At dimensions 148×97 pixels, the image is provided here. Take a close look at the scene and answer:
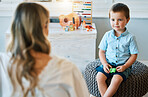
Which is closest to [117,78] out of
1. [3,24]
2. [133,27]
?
[133,27]

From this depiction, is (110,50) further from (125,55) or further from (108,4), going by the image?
(108,4)

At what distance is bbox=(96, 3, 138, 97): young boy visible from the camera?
1.94 meters

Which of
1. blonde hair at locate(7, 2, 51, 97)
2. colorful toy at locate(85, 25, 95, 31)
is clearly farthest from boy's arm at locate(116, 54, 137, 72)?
blonde hair at locate(7, 2, 51, 97)

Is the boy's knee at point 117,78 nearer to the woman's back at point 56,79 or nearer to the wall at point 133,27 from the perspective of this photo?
the woman's back at point 56,79

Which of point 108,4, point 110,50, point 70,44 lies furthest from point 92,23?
point 110,50

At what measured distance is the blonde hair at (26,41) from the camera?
110 centimetres

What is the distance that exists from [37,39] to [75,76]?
0.25m

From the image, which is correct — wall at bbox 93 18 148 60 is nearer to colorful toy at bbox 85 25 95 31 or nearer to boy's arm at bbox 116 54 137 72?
colorful toy at bbox 85 25 95 31

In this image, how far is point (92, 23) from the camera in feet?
8.77

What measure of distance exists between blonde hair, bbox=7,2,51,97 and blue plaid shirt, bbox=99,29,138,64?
102 centimetres

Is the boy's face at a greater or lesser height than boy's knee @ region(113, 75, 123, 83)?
greater

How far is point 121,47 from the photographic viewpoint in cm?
203

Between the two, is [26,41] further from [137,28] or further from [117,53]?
[137,28]

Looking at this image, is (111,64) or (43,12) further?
(111,64)
